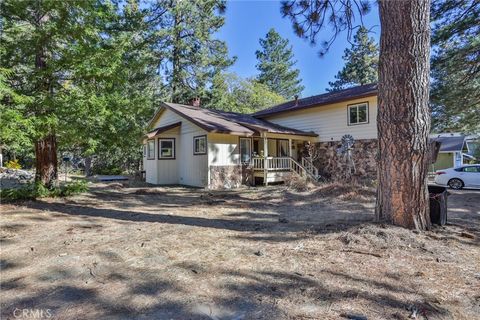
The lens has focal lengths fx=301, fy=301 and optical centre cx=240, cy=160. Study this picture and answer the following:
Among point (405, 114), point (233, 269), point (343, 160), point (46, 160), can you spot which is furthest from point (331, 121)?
point (233, 269)

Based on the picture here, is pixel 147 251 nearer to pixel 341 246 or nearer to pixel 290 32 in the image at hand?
pixel 341 246

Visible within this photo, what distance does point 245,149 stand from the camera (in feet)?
47.5

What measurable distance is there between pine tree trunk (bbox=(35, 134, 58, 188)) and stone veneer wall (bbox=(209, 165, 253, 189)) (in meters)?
6.05

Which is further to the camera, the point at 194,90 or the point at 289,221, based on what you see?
the point at 194,90

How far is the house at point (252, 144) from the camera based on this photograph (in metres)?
13.3

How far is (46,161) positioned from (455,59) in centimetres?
1278

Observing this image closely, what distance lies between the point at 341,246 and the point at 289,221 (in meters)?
1.90

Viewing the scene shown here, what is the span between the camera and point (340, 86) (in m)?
35.7

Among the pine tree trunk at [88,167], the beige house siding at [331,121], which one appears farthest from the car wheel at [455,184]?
the pine tree trunk at [88,167]

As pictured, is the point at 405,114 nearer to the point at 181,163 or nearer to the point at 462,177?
the point at 462,177

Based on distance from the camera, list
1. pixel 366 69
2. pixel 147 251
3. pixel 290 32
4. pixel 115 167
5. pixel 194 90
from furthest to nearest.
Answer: pixel 366 69
pixel 194 90
pixel 115 167
pixel 290 32
pixel 147 251

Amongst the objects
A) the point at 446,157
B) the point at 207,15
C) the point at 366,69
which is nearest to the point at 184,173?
the point at 207,15

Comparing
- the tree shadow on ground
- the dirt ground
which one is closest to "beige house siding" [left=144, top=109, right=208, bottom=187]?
the dirt ground

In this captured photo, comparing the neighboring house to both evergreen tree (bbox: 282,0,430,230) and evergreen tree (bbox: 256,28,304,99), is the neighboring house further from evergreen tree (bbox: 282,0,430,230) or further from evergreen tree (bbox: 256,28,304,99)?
evergreen tree (bbox: 282,0,430,230)
